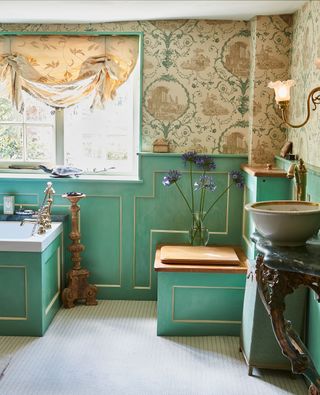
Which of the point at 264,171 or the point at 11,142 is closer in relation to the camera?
the point at 264,171

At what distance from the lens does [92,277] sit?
15.8 feet

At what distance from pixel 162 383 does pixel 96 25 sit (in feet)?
8.91

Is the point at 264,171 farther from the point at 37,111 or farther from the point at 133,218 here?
the point at 37,111

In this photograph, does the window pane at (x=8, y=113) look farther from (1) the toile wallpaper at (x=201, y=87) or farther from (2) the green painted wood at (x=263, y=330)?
(2) the green painted wood at (x=263, y=330)

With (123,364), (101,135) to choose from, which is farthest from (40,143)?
(123,364)

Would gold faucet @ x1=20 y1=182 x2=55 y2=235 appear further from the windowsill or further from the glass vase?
the glass vase

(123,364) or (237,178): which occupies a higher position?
(237,178)

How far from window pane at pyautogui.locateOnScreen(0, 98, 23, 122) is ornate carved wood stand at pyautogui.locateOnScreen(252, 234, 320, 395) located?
293 centimetres

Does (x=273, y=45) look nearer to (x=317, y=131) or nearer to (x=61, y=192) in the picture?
(x=317, y=131)

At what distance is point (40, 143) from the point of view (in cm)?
495

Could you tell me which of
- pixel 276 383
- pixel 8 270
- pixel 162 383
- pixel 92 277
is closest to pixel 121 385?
pixel 162 383

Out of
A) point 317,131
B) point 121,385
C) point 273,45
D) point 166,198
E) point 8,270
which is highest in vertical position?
point 273,45

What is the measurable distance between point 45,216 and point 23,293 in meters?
0.59

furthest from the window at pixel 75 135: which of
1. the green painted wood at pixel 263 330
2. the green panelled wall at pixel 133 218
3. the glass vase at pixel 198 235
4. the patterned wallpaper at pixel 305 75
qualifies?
the green painted wood at pixel 263 330
